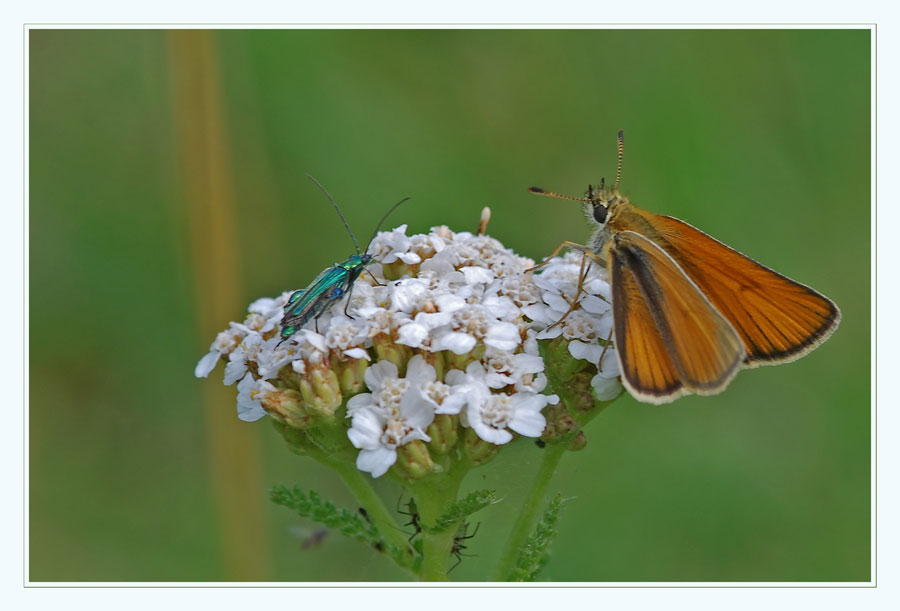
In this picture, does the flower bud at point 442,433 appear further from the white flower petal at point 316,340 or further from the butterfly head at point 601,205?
the butterfly head at point 601,205

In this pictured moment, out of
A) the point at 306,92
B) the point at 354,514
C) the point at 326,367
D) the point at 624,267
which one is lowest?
the point at 354,514

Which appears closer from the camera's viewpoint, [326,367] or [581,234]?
[326,367]

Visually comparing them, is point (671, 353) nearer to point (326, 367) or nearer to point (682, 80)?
point (326, 367)

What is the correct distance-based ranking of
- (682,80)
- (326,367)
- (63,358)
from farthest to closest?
(682,80), (63,358), (326,367)

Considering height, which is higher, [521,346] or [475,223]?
[475,223]

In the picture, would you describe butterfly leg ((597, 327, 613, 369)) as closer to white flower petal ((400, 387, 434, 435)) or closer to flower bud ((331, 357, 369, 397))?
white flower petal ((400, 387, 434, 435))

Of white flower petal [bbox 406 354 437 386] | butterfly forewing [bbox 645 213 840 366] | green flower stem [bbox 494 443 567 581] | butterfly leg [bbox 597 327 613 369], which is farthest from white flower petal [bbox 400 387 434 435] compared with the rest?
butterfly forewing [bbox 645 213 840 366]
